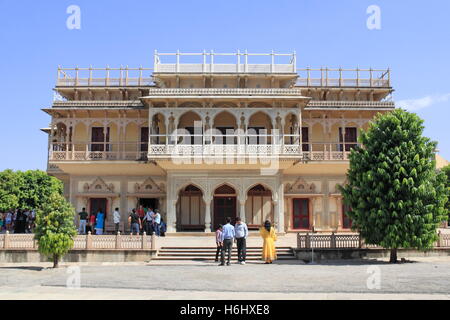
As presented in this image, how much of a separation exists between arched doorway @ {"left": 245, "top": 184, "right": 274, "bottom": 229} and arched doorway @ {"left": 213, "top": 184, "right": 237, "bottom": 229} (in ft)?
2.84

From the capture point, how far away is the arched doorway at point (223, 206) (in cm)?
2595

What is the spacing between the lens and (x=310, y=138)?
1048 inches

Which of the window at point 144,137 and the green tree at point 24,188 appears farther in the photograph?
the green tree at point 24,188

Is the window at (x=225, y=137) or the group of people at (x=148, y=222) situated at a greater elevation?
the window at (x=225, y=137)

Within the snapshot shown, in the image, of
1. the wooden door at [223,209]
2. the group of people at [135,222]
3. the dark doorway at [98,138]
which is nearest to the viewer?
the group of people at [135,222]

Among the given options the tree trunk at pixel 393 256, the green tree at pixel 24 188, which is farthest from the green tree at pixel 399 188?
the green tree at pixel 24 188

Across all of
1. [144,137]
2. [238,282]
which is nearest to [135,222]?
[144,137]

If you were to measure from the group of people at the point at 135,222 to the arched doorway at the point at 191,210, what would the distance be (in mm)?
1428

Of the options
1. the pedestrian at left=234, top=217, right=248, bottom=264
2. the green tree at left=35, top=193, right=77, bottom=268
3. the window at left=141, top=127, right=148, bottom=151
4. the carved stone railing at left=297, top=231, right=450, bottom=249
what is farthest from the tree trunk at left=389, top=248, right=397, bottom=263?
the window at left=141, top=127, right=148, bottom=151

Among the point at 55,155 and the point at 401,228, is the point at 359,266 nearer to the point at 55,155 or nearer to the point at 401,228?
the point at 401,228

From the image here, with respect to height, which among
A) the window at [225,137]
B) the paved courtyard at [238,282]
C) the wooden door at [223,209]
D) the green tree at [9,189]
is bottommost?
the paved courtyard at [238,282]

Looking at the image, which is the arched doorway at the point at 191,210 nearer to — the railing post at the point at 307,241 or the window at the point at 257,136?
the window at the point at 257,136

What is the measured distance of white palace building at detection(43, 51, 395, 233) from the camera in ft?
79.7

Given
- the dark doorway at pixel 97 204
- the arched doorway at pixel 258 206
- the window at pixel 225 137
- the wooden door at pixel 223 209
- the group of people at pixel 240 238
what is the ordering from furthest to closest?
the dark doorway at pixel 97 204, the arched doorway at pixel 258 206, the wooden door at pixel 223 209, the window at pixel 225 137, the group of people at pixel 240 238
